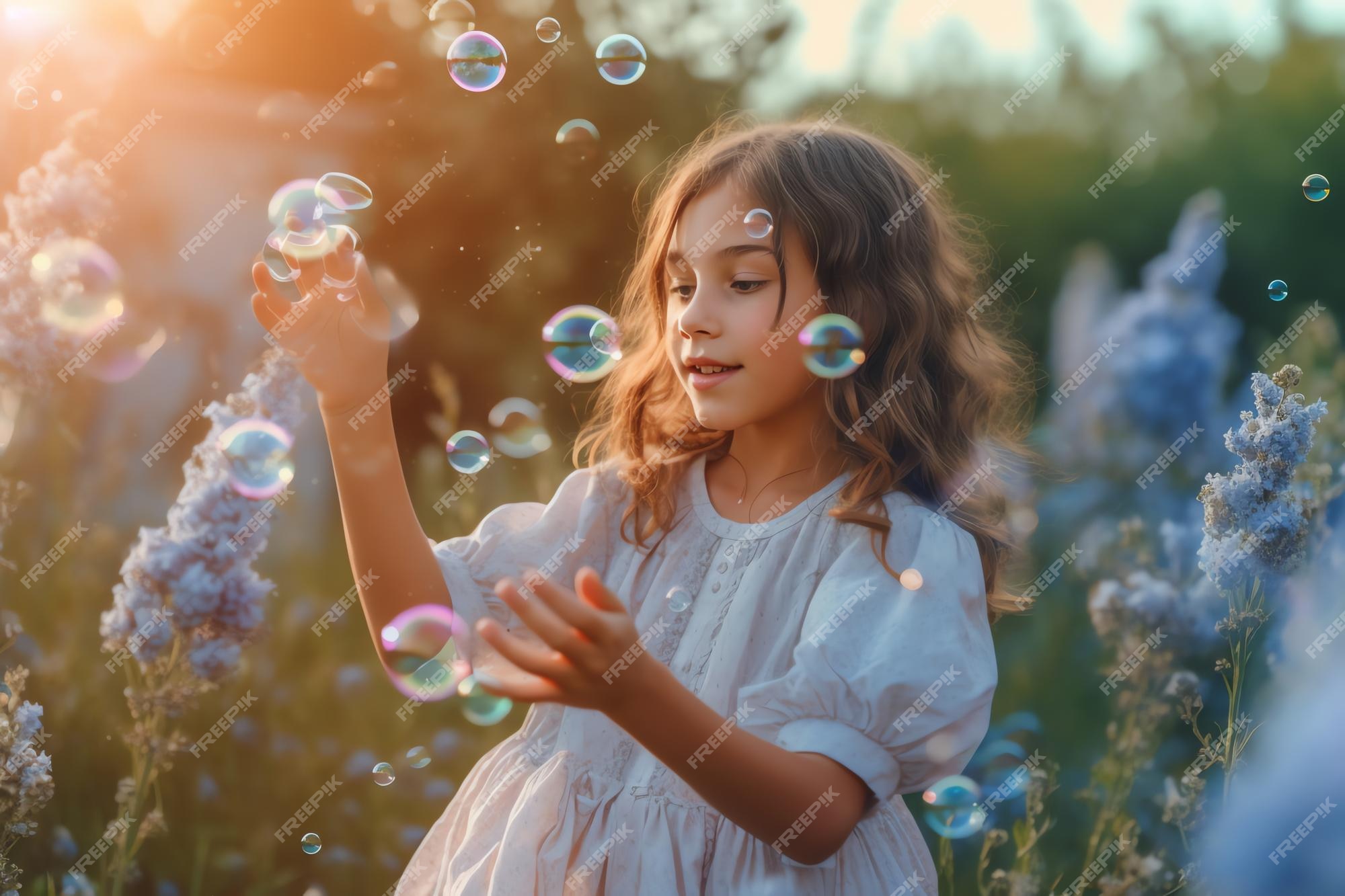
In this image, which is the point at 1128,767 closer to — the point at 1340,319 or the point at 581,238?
the point at 1340,319

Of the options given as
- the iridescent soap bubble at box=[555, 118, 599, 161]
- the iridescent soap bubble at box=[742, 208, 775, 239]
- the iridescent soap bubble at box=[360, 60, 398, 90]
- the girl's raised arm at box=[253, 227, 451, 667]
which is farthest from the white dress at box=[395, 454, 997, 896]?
the iridescent soap bubble at box=[360, 60, 398, 90]

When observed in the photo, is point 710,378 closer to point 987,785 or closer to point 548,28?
point 548,28

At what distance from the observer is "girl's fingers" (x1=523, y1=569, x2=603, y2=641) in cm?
115

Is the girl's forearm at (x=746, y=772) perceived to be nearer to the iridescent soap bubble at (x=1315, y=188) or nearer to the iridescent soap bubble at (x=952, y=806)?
the iridescent soap bubble at (x=952, y=806)

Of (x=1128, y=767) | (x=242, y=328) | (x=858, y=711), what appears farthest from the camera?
(x=242, y=328)

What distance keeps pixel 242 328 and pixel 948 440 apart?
7.51 ft

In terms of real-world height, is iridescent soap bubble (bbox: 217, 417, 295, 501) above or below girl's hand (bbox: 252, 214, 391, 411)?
below

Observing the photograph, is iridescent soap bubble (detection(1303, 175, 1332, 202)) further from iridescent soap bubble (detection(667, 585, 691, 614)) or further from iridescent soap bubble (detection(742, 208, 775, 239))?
iridescent soap bubble (detection(667, 585, 691, 614))

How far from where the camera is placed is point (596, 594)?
1.17 meters

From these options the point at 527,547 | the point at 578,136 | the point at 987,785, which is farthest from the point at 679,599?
the point at 987,785

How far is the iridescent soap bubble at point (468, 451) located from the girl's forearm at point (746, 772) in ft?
2.96

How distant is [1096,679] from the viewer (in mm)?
2871

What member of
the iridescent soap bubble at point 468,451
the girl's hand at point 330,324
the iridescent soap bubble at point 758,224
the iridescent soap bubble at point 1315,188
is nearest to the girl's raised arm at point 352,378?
the girl's hand at point 330,324

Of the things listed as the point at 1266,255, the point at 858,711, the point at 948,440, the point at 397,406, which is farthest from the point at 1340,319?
the point at 397,406
